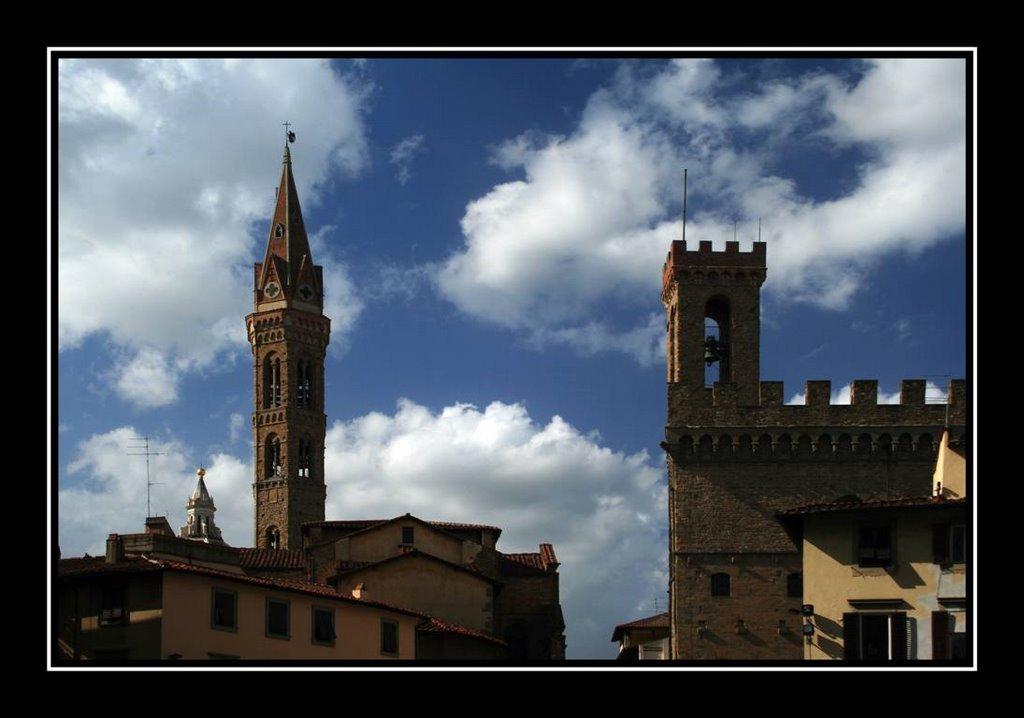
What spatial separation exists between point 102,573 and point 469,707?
1913 cm

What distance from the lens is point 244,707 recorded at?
18.2 m

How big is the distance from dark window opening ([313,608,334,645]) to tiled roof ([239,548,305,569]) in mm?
22850

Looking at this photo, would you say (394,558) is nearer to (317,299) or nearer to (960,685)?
(960,685)

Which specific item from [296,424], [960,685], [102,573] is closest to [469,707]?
[960,685]

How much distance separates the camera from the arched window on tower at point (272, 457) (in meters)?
92.8

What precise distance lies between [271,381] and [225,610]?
6046 centimetres

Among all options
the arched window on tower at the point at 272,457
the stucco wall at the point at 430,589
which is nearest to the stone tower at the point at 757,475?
the stucco wall at the point at 430,589

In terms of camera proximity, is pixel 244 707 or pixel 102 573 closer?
pixel 244 707

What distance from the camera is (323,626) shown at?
129 ft

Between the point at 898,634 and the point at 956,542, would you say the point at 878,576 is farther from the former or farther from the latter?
the point at 956,542

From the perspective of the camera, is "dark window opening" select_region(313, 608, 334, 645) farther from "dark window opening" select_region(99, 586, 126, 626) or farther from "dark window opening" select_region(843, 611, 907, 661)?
"dark window opening" select_region(843, 611, 907, 661)

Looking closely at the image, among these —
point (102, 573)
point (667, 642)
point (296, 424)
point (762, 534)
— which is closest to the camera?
point (102, 573)

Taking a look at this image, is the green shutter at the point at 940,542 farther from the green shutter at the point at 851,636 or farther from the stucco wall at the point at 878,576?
the green shutter at the point at 851,636
